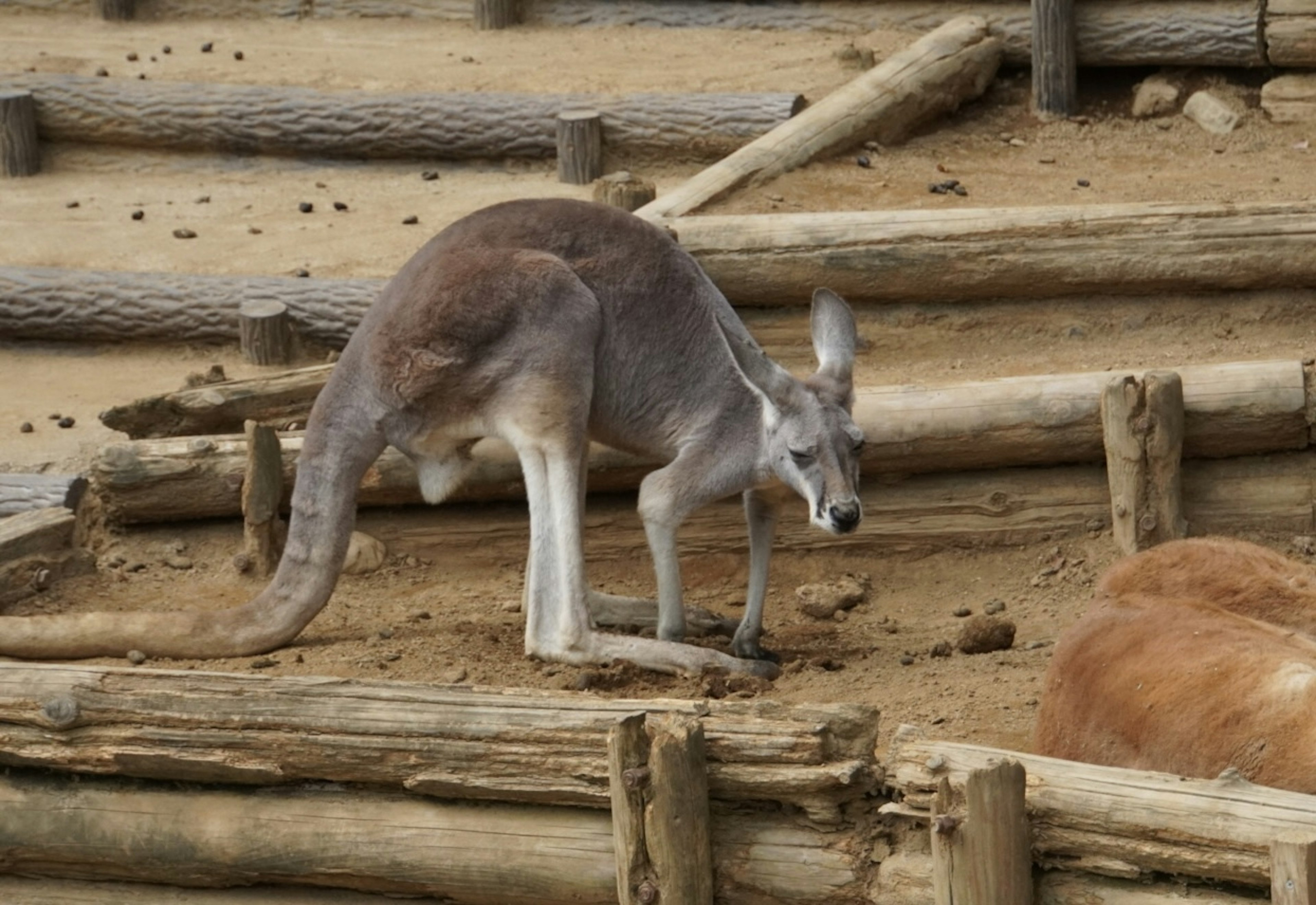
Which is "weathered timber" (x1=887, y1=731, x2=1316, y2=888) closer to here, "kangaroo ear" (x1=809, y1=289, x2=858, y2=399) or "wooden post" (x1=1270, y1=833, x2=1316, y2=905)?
"wooden post" (x1=1270, y1=833, x2=1316, y2=905)

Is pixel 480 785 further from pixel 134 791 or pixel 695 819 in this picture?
pixel 134 791

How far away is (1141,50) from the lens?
9.20m

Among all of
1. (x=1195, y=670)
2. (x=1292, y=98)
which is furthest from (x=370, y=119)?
(x=1195, y=670)

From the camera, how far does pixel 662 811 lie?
3852 millimetres

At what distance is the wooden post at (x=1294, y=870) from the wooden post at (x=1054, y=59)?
6.38 metres

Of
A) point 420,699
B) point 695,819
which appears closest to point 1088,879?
point 695,819

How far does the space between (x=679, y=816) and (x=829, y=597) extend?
2.10m

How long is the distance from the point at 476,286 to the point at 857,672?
150 cm

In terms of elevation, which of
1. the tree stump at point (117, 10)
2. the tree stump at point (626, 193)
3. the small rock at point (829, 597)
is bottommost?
the small rock at point (829, 597)

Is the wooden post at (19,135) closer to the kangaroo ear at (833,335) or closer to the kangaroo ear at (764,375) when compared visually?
the kangaroo ear at (833,335)

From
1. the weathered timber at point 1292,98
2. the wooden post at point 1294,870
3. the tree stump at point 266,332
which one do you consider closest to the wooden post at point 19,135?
the tree stump at point 266,332

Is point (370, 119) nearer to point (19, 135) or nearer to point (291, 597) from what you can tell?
point (19, 135)

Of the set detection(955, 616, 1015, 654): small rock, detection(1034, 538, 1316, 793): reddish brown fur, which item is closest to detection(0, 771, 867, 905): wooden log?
detection(1034, 538, 1316, 793): reddish brown fur

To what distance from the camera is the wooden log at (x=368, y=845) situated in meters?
3.94
